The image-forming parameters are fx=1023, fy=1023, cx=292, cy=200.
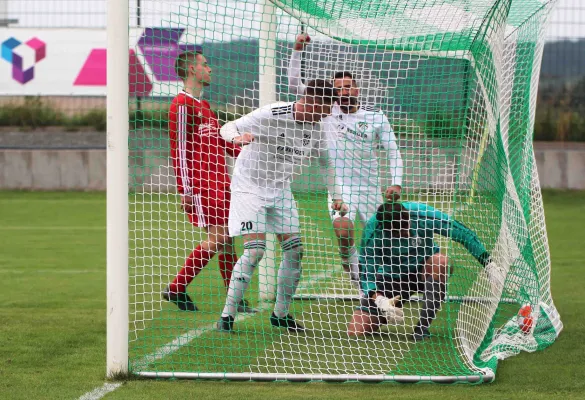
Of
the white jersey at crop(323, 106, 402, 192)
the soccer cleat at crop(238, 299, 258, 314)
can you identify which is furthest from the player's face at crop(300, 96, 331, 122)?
the soccer cleat at crop(238, 299, 258, 314)

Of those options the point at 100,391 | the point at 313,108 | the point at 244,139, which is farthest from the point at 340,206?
the point at 100,391

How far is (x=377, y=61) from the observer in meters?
6.15

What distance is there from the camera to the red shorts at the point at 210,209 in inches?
280

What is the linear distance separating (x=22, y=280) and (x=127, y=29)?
440cm

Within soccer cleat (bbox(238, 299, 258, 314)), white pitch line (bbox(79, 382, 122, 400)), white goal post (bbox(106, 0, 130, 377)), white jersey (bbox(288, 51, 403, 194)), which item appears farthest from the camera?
soccer cleat (bbox(238, 299, 258, 314))

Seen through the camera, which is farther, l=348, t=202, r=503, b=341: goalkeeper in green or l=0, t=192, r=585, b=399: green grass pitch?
l=348, t=202, r=503, b=341: goalkeeper in green

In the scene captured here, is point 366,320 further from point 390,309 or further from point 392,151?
point 392,151

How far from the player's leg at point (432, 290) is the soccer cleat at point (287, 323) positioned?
2.55ft

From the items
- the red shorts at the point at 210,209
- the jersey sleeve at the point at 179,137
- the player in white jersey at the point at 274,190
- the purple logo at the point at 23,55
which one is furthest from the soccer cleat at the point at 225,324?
the purple logo at the point at 23,55

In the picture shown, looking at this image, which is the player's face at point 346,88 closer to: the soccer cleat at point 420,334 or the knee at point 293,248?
the knee at point 293,248

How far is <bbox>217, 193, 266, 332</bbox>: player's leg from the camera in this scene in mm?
6527

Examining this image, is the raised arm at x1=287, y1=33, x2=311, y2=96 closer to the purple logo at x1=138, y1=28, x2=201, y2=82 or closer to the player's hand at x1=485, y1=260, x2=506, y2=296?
the purple logo at x1=138, y1=28, x2=201, y2=82

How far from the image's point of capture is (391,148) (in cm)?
713

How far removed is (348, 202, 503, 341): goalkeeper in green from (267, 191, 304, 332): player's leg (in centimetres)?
42
